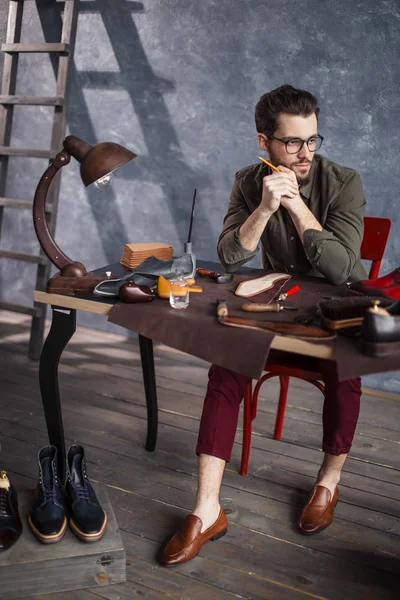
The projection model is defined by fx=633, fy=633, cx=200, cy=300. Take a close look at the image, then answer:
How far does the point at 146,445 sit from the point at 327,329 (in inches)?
53.0

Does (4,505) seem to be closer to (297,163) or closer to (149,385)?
(149,385)

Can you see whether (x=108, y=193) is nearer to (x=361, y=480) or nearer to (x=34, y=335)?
(x=34, y=335)

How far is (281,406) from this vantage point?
9.16 ft

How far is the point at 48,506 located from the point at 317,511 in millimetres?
916

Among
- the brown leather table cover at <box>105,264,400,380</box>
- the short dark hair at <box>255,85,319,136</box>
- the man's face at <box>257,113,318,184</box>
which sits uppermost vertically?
the short dark hair at <box>255,85,319,136</box>

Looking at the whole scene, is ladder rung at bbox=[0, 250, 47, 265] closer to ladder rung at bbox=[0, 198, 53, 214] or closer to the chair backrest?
ladder rung at bbox=[0, 198, 53, 214]

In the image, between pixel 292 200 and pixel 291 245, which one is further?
pixel 291 245

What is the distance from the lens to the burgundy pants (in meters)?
1.97

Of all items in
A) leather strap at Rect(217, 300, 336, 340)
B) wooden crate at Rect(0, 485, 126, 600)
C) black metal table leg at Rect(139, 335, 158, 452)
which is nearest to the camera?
leather strap at Rect(217, 300, 336, 340)

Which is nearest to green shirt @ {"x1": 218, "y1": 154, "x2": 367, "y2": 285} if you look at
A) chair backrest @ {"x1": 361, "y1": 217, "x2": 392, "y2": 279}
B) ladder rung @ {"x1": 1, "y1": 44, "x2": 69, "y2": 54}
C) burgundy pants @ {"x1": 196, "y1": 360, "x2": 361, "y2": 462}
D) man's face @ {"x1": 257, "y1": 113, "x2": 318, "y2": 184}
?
man's face @ {"x1": 257, "y1": 113, "x2": 318, "y2": 184}

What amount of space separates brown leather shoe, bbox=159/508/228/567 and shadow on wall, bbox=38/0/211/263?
7.81 ft

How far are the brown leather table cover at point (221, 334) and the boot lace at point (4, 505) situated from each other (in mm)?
671

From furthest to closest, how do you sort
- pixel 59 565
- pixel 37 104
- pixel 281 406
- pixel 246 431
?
pixel 37 104 → pixel 281 406 → pixel 246 431 → pixel 59 565

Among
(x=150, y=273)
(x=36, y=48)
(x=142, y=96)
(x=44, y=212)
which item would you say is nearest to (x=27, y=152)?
(x=36, y=48)
